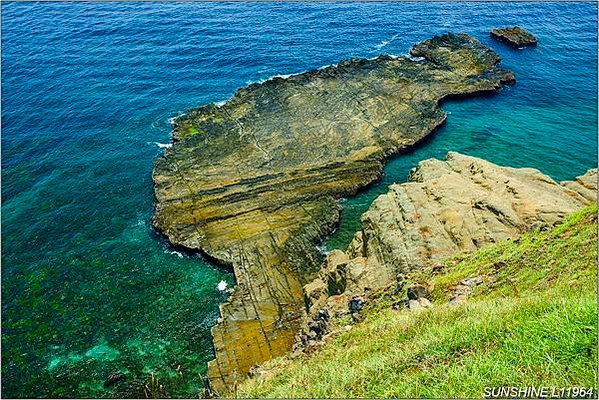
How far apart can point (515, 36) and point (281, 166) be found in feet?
175

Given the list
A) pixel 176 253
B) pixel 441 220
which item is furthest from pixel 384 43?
pixel 441 220

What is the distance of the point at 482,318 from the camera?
1424 centimetres

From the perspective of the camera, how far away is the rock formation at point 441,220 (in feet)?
93.8

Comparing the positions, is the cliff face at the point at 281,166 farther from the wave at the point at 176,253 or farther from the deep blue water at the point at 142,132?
the deep blue water at the point at 142,132

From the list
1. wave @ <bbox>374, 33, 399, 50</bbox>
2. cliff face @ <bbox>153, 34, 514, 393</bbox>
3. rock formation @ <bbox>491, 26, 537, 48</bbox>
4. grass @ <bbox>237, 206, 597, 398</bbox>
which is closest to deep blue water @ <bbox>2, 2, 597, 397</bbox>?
wave @ <bbox>374, 33, 399, 50</bbox>

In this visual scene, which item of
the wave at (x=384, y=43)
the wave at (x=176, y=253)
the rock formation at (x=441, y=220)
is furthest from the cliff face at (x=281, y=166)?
the wave at (x=384, y=43)

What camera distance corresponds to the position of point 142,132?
56688mm

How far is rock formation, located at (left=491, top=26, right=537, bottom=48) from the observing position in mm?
76250

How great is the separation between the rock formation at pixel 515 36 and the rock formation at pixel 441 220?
1947 inches

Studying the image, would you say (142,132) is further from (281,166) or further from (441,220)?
(441,220)

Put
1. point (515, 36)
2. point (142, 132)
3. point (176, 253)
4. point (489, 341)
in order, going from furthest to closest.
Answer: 1. point (515, 36)
2. point (142, 132)
3. point (176, 253)
4. point (489, 341)

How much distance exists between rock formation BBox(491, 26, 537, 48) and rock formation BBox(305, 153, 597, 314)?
49463 millimetres

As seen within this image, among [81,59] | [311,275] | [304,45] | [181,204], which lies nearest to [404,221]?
[311,275]

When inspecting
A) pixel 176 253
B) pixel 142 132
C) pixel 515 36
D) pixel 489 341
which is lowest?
pixel 176 253
